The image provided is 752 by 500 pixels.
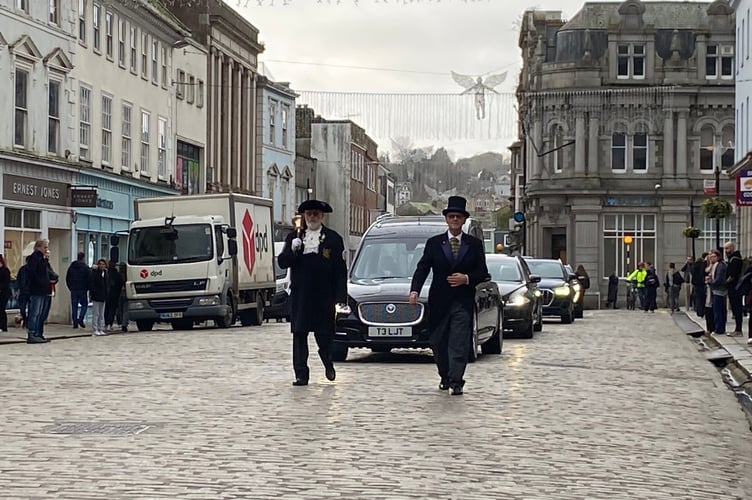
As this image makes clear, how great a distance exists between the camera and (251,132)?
69.4 m

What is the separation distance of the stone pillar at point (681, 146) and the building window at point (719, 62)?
2943mm

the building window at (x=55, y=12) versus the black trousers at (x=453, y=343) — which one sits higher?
the building window at (x=55, y=12)

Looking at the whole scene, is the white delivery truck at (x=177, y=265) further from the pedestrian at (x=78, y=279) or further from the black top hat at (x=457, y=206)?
the black top hat at (x=457, y=206)

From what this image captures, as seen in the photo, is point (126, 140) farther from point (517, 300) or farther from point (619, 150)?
point (619, 150)

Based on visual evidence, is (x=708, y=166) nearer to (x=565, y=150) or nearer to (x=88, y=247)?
(x=565, y=150)

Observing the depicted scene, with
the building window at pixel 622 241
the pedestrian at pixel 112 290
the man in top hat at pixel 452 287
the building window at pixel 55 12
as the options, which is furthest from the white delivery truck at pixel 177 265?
the building window at pixel 622 241

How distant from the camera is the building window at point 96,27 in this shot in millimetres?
44250

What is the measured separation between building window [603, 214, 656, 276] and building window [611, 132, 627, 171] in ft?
8.63

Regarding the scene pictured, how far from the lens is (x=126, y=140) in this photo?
47781 mm

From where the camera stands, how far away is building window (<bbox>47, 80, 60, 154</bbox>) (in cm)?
3991

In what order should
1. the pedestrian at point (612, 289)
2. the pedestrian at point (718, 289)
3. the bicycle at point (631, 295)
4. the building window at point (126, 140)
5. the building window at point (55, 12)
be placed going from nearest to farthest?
1. the pedestrian at point (718, 289)
2. the building window at point (55, 12)
3. the building window at point (126, 140)
4. the bicycle at point (631, 295)
5. the pedestrian at point (612, 289)

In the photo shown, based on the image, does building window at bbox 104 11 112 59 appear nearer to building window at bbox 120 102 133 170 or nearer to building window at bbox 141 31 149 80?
building window at bbox 120 102 133 170

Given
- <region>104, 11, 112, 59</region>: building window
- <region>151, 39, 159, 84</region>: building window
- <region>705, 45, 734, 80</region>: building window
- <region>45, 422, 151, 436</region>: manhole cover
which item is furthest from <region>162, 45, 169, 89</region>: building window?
<region>45, 422, 151, 436</region>: manhole cover

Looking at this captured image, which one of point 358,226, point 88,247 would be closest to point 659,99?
point 358,226
